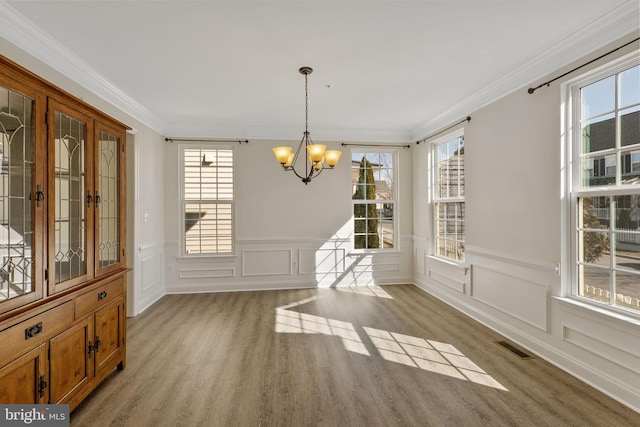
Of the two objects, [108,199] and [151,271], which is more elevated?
[108,199]

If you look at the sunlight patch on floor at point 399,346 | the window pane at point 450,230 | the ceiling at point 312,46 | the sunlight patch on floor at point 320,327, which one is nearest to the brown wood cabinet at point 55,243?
the ceiling at point 312,46

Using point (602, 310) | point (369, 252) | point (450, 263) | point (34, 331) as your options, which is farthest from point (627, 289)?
point (34, 331)

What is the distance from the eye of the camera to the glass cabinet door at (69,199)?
196 cm

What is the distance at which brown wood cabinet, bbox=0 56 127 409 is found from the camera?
1686 millimetres

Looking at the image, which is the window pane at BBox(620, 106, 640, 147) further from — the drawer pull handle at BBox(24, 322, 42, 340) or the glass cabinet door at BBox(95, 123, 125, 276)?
the drawer pull handle at BBox(24, 322, 42, 340)

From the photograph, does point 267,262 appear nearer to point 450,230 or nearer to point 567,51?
point 450,230

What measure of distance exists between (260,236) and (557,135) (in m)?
4.26

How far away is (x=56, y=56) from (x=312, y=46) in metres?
2.23

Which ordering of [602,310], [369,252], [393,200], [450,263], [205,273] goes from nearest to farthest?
[602,310] → [450,263] → [205,273] → [369,252] → [393,200]

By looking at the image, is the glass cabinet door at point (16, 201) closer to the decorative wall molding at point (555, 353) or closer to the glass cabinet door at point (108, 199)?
the glass cabinet door at point (108, 199)

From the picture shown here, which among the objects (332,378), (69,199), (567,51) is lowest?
(332,378)

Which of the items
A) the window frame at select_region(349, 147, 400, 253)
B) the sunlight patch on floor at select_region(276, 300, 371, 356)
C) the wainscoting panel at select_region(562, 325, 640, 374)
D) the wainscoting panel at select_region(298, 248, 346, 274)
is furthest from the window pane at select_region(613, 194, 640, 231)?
the wainscoting panel at select_region(298, 248, 346, 274)

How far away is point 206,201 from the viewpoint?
5.43 m

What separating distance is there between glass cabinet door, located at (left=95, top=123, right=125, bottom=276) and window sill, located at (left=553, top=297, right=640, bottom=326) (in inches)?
150
